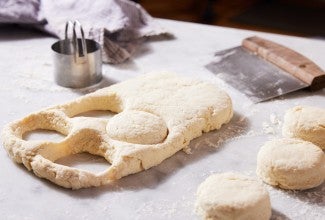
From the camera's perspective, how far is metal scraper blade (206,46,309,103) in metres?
1.32

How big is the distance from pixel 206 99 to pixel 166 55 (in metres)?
0.44

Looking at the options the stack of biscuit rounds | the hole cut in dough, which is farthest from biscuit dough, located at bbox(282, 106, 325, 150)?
the hole cut in dough

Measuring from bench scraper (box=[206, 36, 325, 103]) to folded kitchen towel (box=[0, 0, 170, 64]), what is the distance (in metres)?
0.29

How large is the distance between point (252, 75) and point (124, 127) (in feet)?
1.61

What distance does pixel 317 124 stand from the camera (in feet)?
3.48

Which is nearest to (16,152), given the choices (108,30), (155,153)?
(155,153)

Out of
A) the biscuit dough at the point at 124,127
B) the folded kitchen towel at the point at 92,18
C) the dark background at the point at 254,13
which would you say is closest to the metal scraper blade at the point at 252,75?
the biscuit dough at the point at 124,127

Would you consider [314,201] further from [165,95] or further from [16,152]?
[16,152]

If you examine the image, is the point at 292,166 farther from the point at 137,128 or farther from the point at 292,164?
the point at 137,128

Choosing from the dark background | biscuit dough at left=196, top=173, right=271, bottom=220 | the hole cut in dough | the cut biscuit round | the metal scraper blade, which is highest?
biscuit dough at left=196, top=173, right=271, bottom=220

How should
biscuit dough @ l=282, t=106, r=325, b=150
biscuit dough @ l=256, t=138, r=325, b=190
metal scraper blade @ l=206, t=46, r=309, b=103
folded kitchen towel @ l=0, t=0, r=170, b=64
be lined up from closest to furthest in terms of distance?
biscuit dough @ l=256, t=138, r=325, b=190, biscuit dough @ l=282, t=106, r=325, b=150, metal scraper blade @ l=206, t=46, r=309, b=103, folded kitchen towel @ l=0, t=0, r=170, b=64

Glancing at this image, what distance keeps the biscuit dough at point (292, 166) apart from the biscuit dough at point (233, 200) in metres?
0.08

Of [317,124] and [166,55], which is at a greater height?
[317,124]

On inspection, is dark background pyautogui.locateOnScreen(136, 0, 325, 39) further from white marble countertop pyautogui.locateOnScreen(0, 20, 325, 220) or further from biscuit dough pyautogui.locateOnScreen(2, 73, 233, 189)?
biscuit dough pyautogui.locateOnScreen(2, 73, 233, 189)
